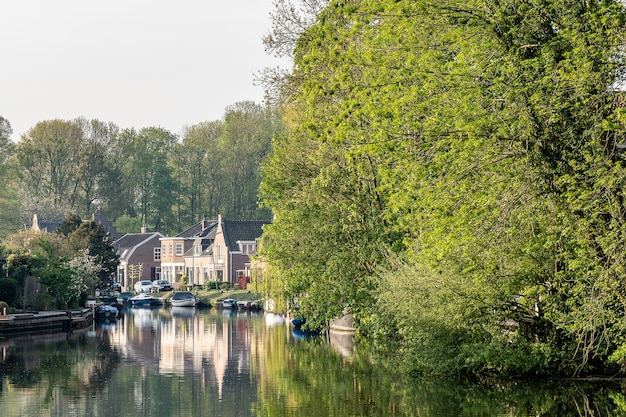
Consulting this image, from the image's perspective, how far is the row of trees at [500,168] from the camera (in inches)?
891

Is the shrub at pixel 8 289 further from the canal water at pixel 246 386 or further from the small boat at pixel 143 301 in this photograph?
the small boat at pixel 143 301

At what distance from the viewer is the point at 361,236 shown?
3706cm

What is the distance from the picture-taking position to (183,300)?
94.1 metres

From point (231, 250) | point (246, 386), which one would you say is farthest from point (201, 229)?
point (246, 386)

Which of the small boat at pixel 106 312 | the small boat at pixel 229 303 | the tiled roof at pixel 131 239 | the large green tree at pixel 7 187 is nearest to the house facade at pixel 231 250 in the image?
the small boat at pixel 229 303

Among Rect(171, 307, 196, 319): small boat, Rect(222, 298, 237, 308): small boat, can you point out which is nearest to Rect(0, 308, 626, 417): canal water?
Rect(171, 307, 196, 319): small boat

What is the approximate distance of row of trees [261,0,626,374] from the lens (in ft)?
74.2

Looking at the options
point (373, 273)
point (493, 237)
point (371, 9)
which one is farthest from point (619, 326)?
point (373, 273)

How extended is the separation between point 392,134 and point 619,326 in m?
7.12

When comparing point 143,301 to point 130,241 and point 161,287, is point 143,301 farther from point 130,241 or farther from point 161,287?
point 130,241

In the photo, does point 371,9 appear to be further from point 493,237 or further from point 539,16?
point 493,237

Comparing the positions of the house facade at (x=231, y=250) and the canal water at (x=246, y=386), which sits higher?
the house facade at (x=231, y=250)

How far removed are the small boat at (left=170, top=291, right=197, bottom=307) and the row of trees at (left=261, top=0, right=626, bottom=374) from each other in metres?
63.0

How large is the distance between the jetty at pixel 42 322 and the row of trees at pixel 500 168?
95.1 ft
